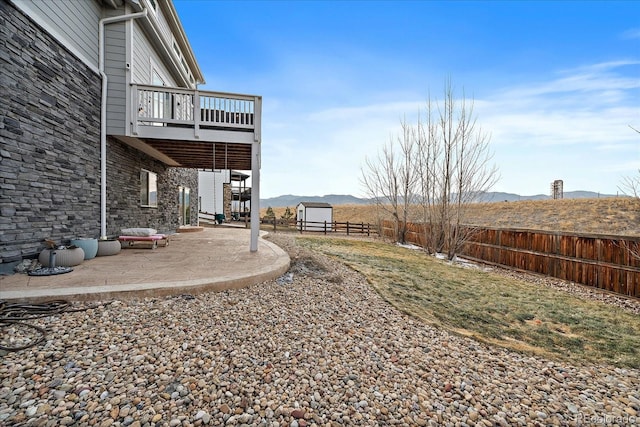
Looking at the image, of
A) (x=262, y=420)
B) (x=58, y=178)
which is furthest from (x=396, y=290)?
(x=58, y=178)

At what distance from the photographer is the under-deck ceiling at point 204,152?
7203mm

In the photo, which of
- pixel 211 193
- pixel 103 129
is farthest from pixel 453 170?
pixel 211 193

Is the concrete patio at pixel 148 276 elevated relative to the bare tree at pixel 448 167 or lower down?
lower down

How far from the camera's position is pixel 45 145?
4641 millimetres

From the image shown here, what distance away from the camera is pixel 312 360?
8.45 feet

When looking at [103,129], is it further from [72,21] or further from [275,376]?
[275,376]

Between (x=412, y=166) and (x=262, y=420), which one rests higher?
(x=412, y=166)

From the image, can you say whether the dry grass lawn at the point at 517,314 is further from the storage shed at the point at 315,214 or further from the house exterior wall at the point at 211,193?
the house exterior wall at the point at 211,193

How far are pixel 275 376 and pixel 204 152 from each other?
7.16m

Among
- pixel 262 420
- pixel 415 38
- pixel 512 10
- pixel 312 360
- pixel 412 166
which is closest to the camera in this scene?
pixel 262 420

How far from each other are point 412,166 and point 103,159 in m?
11.6

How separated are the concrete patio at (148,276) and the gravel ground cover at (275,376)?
0.26 m

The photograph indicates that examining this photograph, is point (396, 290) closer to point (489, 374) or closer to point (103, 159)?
point (489, 374)

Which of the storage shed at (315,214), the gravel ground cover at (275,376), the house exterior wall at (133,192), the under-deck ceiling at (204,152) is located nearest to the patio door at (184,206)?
the house exterior wall at (133,192)
